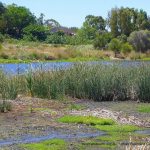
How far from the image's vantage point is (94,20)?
386 ft

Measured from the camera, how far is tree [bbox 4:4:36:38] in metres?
103

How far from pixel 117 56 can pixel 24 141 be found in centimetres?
6071

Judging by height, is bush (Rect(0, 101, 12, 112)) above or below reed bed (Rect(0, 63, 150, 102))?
below

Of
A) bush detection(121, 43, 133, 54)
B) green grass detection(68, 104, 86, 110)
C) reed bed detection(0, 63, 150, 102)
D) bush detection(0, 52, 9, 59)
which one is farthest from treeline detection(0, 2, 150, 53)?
green grass detection(68, 104, 86, 110)

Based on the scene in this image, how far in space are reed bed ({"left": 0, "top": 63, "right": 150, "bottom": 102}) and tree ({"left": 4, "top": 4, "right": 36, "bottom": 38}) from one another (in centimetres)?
7973

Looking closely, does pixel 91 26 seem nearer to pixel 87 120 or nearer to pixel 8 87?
pixel 8 87

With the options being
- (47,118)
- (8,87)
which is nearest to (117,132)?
(47,118)

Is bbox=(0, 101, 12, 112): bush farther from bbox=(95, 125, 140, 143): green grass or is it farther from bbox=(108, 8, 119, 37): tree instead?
bbox=(108, 8, 119, 37): tree

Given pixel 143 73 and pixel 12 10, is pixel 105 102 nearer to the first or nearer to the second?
pixel 143 73

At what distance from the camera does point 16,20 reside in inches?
4205

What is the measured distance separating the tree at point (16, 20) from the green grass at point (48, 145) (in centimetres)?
9030

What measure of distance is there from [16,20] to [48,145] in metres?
95.6

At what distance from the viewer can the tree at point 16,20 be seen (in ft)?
339

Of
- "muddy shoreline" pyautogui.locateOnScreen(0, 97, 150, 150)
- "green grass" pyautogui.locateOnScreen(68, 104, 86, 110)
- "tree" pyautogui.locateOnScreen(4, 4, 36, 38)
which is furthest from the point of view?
"tree" pyautogui.locateOnScreen(4, 4, 36, 38)
